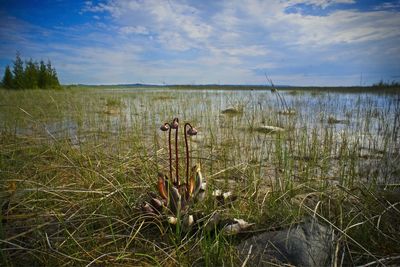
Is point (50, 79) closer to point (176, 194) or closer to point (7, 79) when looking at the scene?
point (7, 79)

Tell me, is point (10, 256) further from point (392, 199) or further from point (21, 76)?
point (21, 76)

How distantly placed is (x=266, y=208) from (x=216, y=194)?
424mm

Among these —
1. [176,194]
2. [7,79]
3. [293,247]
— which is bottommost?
[293,247]

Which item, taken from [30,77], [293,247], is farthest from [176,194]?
[30,77]

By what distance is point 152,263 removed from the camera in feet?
4.75

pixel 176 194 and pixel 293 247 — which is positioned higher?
pixel 176 194

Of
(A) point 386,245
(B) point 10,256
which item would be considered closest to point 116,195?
(B) point 10,256

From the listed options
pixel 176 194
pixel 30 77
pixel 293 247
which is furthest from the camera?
pixel 30 77

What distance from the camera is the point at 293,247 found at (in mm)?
1372

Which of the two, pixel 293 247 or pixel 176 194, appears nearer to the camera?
pixel 293 247

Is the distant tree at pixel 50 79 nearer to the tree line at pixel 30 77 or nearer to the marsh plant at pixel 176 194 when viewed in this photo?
the tree line at pixel 30 77

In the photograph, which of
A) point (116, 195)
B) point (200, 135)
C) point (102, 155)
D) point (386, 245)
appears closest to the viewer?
point (386, 245)

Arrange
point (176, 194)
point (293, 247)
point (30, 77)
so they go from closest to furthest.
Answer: point (293, 247) → point (176, 194) → point (30, 77)

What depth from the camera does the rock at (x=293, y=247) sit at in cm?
133
